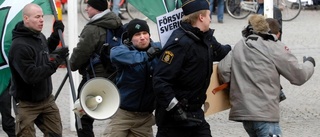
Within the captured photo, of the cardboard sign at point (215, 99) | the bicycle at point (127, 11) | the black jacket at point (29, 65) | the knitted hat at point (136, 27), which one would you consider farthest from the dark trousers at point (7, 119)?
the bicycle at point (127, 11)

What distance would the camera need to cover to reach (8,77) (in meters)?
8.26

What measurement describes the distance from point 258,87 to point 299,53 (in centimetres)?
845

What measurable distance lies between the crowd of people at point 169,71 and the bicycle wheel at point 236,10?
12.5 meters

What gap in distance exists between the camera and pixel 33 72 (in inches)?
281

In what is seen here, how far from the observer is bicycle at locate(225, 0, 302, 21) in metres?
20.1

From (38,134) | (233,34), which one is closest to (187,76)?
(38,134)

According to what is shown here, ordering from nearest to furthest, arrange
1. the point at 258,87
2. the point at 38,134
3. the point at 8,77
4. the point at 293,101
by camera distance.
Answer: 1. the point at 258,87
2. the point at 8,77
3. the point at 38,134
4. the point at 293,101

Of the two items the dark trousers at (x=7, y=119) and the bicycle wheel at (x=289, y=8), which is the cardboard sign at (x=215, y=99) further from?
the bicycle wheel at (x=289, y=8)

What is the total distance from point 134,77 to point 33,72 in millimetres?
939

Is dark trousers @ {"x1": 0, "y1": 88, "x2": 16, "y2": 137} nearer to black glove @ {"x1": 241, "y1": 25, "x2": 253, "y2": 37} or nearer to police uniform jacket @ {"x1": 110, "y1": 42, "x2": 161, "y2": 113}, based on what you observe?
police uniform jacket @ {"x1": 110, "y1": 42, "x2": 161, "y2": 113}

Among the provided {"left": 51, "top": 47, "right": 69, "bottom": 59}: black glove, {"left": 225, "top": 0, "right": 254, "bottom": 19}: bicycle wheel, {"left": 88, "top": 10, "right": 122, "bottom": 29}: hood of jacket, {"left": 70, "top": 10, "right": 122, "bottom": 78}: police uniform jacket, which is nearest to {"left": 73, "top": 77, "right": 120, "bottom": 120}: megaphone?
{"left": 51, "top": 47, "right": 69, "bottom": 59}: black glove

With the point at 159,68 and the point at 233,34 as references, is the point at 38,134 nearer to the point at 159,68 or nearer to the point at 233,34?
the point at 159,68

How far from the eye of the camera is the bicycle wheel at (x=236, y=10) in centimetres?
2039

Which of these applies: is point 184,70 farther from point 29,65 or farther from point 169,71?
point 29,65
